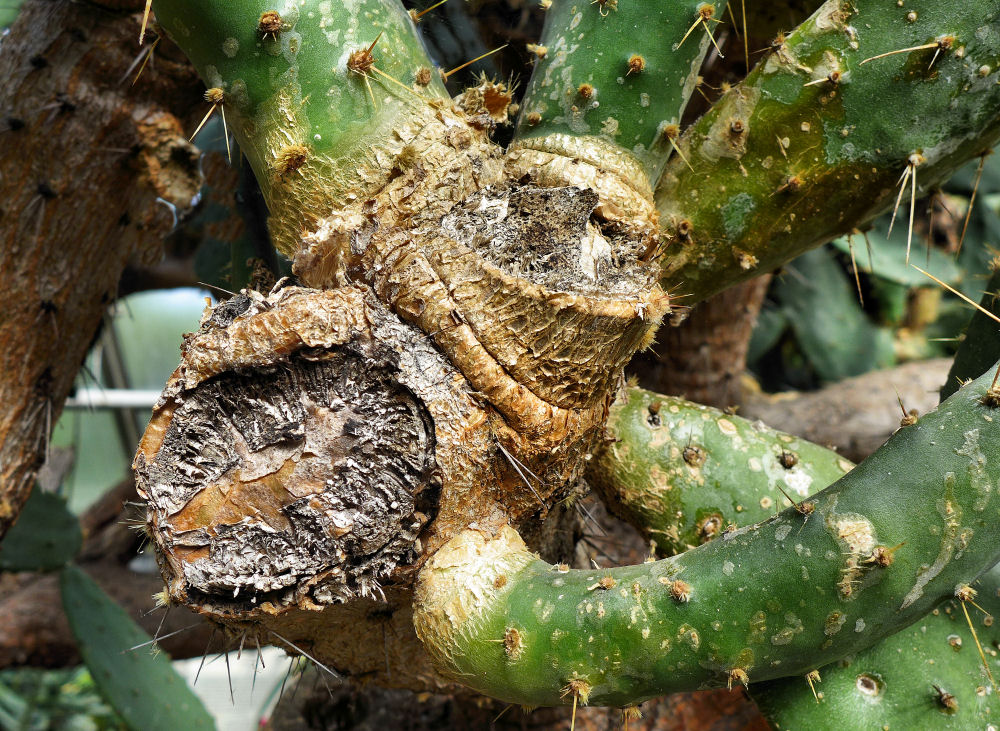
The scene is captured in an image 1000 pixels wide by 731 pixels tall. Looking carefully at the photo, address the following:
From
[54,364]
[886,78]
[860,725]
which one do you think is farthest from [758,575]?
[54,364]

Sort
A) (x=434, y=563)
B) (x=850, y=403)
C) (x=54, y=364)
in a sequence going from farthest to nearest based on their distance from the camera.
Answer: (x=850, y=403), (x=54, y=364), (x=434, y=563)

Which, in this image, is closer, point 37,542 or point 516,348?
point 516,348

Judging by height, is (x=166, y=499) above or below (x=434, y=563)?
above

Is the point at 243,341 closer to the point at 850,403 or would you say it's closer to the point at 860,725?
the point at 860,725

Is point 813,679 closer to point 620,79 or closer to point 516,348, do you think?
point 516,348

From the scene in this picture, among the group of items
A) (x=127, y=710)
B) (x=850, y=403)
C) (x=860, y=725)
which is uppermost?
(x=860, y=725)

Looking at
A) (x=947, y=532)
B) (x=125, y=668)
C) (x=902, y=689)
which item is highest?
(x=947, y=532)

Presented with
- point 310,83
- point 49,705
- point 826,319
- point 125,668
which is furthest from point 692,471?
point 49,705
